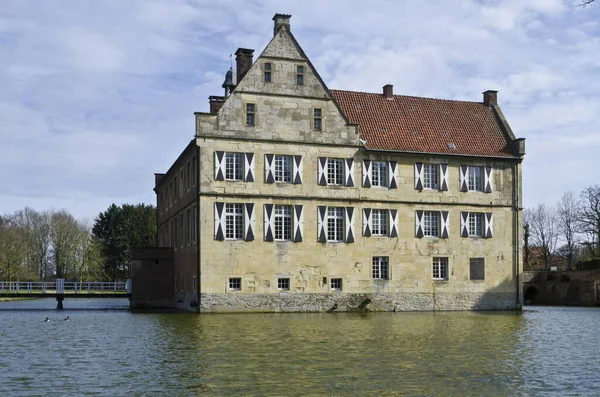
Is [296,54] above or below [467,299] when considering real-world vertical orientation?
above

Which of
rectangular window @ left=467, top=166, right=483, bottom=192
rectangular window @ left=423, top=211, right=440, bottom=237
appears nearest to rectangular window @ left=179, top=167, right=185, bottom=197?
rectangular window @ left=423, top=211, right=440, bottom=237

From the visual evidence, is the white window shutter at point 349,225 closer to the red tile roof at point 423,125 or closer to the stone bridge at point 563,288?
the red tile roof at point 423,125

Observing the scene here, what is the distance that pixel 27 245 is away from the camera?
78500 mm

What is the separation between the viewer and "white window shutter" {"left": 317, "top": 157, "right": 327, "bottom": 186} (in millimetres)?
37469

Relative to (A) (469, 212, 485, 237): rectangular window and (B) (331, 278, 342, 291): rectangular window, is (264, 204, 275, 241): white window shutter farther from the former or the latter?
(A) (469, 212, 485, 237): rectangular window

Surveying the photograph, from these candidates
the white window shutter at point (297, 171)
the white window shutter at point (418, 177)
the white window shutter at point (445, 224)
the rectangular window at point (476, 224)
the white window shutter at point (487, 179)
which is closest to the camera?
the white window shutter at point (297, 171)

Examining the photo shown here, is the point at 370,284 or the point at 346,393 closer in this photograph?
the point at 346,393

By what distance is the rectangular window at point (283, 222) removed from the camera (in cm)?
3678

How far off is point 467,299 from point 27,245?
53.2 metres

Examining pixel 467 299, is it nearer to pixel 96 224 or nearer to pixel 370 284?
pixel 370 284

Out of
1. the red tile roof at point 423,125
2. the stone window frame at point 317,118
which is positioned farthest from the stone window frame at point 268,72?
the red tile roof at point 423,125

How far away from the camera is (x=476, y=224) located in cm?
4072

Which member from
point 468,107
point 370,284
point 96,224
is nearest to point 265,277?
point 370,284

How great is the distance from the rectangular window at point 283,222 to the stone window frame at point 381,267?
15.5 feet
